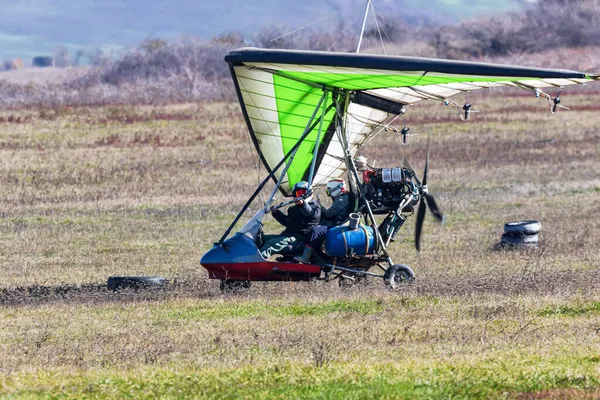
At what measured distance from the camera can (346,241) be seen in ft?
47.4

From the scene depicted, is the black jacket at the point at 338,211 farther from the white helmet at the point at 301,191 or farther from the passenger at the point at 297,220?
the white helmet at the point at 301,191

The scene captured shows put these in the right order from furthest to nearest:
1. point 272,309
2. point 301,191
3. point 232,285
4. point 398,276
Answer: point 398,276, point 232,285, point 301,191, point 272,309

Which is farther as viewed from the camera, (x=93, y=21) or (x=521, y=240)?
(x=93, y=21)

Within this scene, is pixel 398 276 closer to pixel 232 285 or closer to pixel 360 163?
pixel 360 163

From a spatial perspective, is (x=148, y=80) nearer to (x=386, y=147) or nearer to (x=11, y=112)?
(x=11, y=112)

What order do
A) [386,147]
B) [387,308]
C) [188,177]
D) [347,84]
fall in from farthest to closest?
[386,147] → [188,177] → [347,84] → [387,308]

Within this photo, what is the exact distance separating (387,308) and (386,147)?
22.3m

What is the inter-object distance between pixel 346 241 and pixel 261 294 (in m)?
1.34

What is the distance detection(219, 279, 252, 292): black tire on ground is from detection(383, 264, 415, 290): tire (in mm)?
1912

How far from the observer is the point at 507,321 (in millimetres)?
11781

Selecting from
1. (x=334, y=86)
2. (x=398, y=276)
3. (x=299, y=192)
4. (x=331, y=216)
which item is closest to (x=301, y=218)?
(x=299, y=192)

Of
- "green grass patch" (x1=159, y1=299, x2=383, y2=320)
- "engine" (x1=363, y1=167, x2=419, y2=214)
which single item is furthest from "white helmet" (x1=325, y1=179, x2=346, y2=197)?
"green grass patch" (x1=159, y1=299, x2=383, y2=320)

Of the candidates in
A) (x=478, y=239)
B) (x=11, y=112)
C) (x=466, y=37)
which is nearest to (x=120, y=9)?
(x=466, y=37)

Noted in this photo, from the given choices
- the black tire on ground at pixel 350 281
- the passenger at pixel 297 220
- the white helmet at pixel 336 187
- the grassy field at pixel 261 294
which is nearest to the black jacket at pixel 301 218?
the passenger at pixel 297 220
